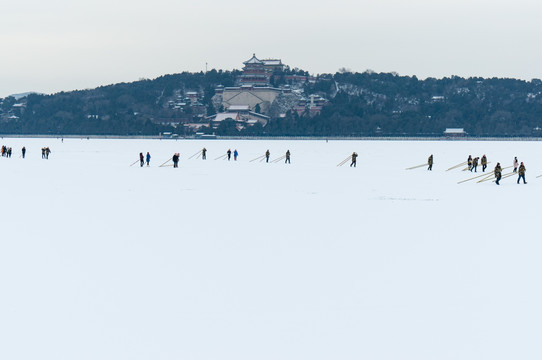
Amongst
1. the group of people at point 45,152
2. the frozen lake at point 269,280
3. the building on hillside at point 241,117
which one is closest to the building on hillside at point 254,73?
the building on hillside at point 241,117

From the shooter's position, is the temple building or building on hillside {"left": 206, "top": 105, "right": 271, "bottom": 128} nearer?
building on hillside {"left": 206, "top": 105, "right": 271, "bottom": 128}

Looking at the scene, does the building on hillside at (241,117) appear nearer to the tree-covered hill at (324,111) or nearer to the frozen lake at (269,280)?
the tree-covered hill at (324,111)

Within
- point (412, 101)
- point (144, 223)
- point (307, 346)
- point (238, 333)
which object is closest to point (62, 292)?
point (238, 333)

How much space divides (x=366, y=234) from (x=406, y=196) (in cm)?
843

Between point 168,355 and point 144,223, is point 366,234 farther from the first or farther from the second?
point 168,355

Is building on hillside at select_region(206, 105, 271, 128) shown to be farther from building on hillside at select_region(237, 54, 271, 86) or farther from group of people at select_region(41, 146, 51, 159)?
group of people at select_region(41, 146, 51, 159)

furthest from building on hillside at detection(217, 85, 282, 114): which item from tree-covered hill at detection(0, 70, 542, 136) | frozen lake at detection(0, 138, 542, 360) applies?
frozen lake at detection(0, 138, 542, 360)

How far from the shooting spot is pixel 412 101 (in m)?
172

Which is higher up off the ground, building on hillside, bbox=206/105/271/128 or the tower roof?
the tower roof

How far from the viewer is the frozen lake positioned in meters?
8.80

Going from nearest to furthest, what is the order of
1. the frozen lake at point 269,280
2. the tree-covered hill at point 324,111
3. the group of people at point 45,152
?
the frozen lake at point 269,280 → the group of people at point 45,152 → the tree-covered hill at point 324,111

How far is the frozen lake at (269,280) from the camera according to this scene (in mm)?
8797

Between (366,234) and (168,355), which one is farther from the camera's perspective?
(366,234)

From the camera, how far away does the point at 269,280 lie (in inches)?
449
